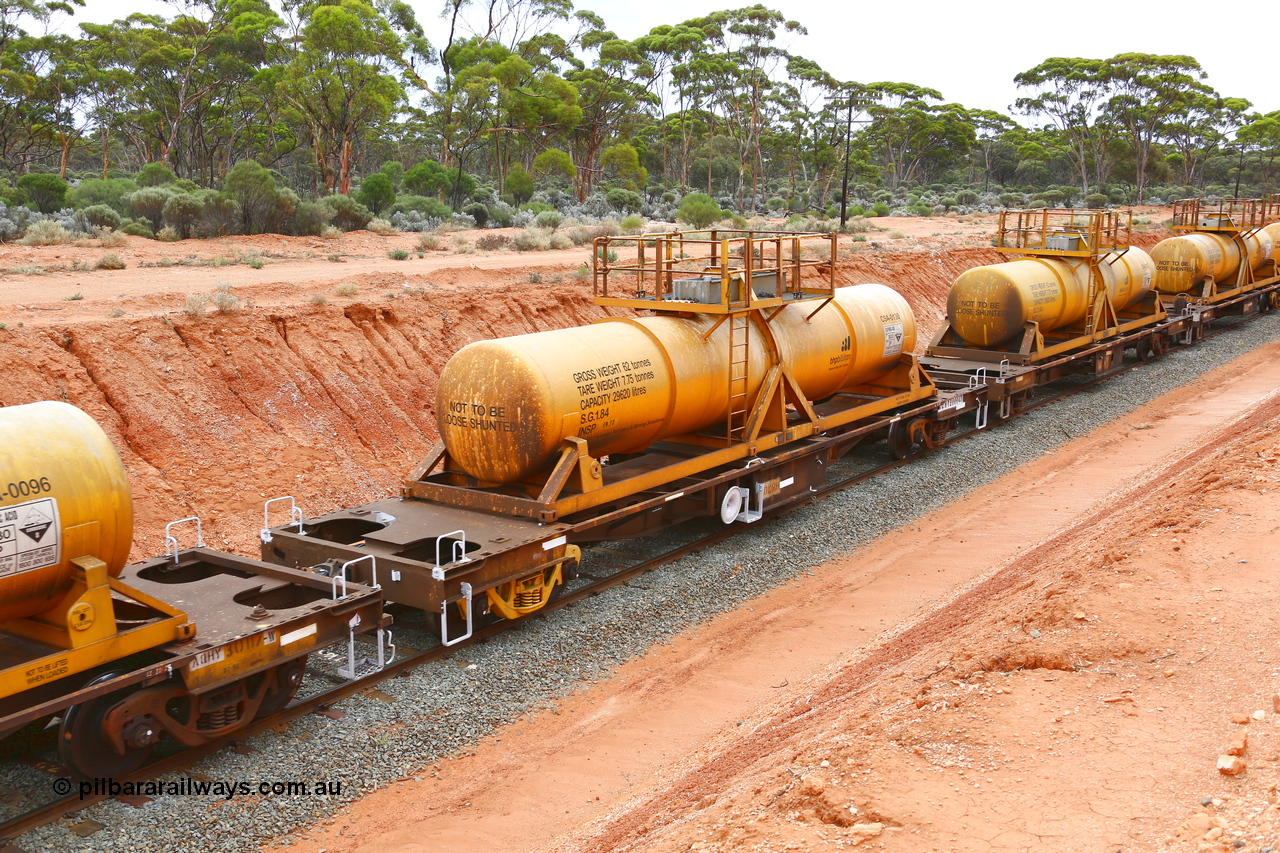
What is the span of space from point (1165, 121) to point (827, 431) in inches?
2795

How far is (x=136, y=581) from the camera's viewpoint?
8844mm

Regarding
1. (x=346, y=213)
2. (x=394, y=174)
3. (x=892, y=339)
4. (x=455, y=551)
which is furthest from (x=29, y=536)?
(x=394, y=174)

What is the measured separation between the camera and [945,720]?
6.65m

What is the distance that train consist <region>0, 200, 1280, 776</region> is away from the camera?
7074mm

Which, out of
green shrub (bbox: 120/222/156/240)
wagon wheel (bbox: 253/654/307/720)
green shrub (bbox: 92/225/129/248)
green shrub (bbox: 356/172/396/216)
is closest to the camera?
wagon wheel (bbox: 253/654/307/720)

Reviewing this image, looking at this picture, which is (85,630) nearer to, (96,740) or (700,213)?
(96,740)

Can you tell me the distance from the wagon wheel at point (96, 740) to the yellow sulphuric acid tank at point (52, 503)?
2.66ft

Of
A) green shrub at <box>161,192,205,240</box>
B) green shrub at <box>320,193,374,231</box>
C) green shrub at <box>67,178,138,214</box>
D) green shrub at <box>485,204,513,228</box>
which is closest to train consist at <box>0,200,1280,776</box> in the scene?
green shrub at <box>161,192,205,240</box>

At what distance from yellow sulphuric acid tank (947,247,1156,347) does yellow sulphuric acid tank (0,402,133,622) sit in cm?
1568

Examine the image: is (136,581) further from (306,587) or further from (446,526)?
(446,526)

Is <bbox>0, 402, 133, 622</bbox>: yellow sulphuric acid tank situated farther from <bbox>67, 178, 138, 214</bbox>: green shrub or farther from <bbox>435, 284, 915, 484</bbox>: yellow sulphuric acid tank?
<bbox>67, 178, 138, 214</bbox>: green shrub

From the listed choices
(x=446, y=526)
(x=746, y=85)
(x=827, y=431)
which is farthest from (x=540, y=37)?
(x=446, y=526)

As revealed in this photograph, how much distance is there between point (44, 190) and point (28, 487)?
101 ft

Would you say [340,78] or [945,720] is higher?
[340,78]
